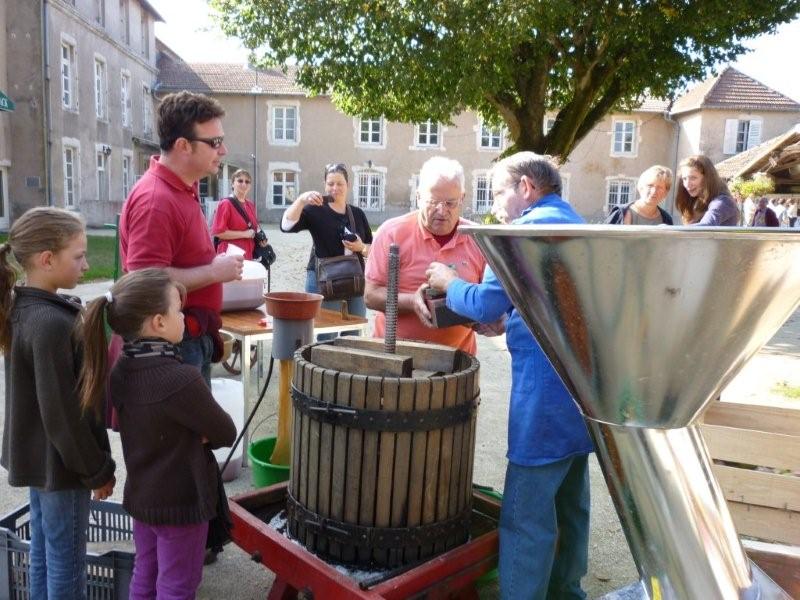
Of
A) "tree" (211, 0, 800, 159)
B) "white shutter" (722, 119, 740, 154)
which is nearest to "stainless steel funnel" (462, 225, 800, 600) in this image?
"tree" (211, 0, 800, 159)

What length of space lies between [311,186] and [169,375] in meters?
30.6

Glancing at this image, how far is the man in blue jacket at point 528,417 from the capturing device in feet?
6.65

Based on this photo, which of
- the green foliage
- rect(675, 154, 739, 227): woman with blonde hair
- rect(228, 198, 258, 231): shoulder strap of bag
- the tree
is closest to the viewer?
rect(675, 154, 739, 227): woman with blonde hair

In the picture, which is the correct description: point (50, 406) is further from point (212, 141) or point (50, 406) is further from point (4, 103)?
point (4, 103)

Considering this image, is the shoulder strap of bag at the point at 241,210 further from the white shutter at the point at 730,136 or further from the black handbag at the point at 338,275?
the white shutter at the point at 730,136

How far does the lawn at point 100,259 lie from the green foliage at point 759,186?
11556 mm

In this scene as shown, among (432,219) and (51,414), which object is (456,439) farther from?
(51,414)

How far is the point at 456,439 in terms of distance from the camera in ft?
6.76

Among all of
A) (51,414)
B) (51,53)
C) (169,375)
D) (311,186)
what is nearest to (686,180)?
(169,375)

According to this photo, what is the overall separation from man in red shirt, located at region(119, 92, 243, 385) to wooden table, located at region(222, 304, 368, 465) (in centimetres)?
108

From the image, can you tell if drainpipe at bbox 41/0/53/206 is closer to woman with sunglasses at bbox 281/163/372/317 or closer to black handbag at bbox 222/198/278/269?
black handbag at bbox 222/198/278/269

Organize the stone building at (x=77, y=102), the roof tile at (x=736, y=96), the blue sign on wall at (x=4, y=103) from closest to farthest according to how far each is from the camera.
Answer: the blue sign on wall at (x=4, y=103), the stone building at (x=77, y=102), the roof tile at (x=736, y=96)

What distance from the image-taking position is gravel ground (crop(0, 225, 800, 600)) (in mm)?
2719

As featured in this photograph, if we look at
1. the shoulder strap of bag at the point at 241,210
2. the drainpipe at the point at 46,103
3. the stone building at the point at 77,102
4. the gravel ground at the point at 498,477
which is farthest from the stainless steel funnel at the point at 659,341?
the stone building at the point at 77,102
